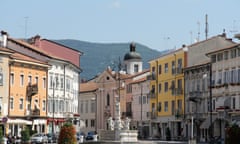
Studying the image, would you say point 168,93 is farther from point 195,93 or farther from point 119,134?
point 119,134

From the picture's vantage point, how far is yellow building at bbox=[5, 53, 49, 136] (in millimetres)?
85000

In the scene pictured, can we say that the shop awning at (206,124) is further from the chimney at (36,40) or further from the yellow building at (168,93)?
the chimney at (36,40)

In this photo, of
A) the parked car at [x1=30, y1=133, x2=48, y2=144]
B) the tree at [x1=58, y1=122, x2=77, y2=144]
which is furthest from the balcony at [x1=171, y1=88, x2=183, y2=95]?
the tree at [x1=58, y1=122, x2=77, y2=144]

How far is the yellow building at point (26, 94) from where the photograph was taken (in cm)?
8500

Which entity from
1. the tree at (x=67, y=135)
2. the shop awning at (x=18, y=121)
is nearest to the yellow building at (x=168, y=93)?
the shop awning at (x=18, y=121)

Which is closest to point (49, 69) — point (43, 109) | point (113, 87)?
point (43, 109)

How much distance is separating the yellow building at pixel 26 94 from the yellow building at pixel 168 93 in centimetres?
1866

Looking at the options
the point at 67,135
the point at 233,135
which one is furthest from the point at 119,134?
the point at 233,135

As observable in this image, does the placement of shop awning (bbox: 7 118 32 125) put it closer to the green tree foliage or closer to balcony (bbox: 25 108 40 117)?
balcony (bbox: 25 108 40 117)

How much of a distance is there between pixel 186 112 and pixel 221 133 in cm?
1141

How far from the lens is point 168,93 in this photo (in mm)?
103750

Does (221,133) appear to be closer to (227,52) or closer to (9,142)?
(227,52)

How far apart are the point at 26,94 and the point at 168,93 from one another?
2372cm

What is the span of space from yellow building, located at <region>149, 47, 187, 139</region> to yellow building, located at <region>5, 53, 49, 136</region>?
61.2 ft
